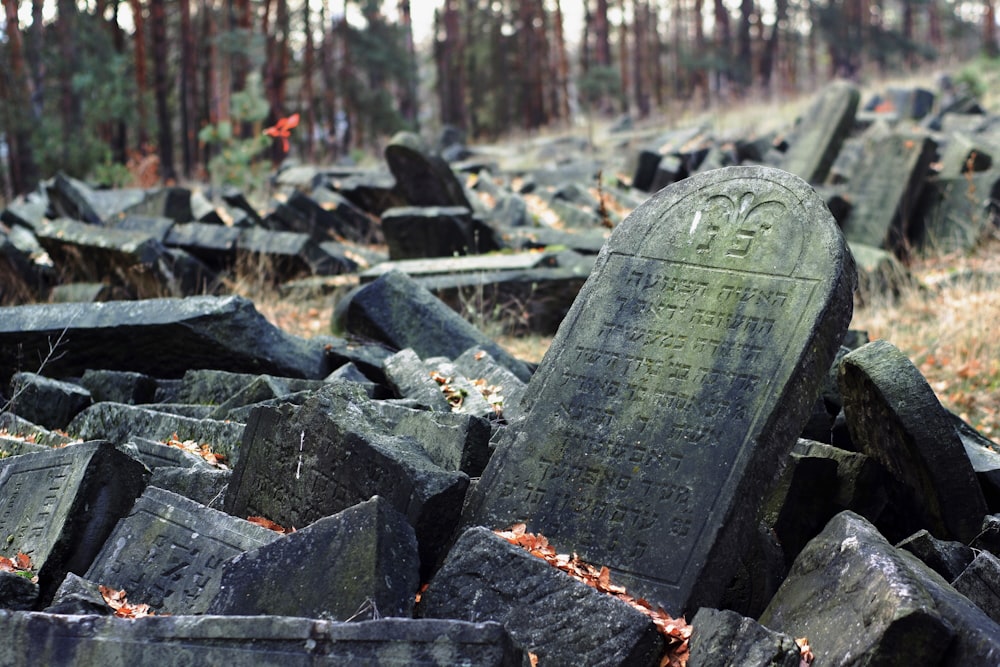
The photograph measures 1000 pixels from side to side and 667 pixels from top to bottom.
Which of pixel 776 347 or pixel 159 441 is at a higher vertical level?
pixel 776 347

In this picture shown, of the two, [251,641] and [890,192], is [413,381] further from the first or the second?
[890,192]

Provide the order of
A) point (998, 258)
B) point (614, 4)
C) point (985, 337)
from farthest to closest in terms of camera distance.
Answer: point (614, 4) < point (998, 258) < point (985, 337)

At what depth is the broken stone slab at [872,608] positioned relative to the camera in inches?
125

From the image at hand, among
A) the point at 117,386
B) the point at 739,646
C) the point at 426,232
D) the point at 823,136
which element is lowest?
the point at 739,646

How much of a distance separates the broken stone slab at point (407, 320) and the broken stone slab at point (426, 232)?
10.8 feet

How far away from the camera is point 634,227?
4777 mm

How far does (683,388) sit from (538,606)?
1120 mm

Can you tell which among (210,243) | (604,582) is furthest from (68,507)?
(210,243)

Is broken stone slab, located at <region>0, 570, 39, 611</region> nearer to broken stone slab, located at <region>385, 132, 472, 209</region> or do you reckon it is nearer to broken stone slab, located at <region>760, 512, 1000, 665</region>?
broken stone slab, located at <region>760, 512, 1000, 665</region>

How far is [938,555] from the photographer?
399 centimetres

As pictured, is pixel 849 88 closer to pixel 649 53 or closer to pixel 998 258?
pixel 998 258

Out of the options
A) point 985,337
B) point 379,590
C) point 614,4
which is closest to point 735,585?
point 379,590

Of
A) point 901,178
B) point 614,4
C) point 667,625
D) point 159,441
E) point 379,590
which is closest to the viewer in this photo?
point 379,590

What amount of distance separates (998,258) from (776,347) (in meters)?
7.09
